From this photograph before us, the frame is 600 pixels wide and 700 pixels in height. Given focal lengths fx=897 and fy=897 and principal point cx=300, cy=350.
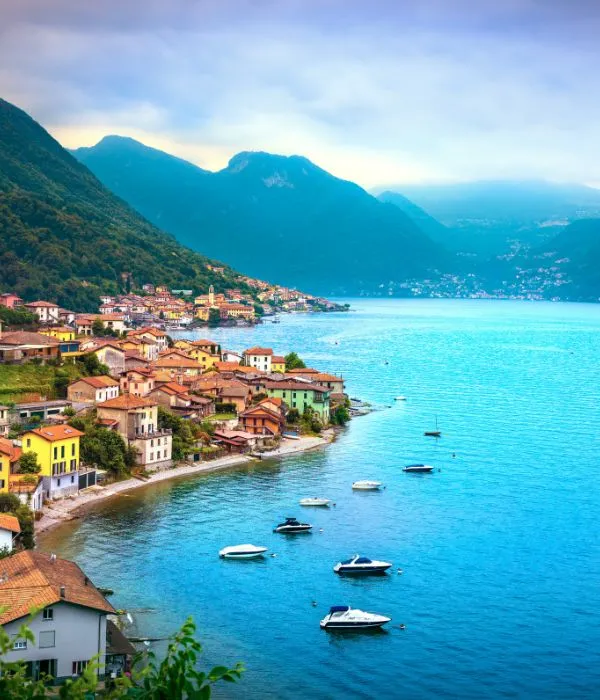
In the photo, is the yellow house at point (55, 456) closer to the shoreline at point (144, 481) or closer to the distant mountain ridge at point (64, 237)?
the shoreline at point (144, 481)

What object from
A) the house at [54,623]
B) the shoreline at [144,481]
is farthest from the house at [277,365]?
the house at [54,623]

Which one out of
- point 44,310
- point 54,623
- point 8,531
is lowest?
point 8,531

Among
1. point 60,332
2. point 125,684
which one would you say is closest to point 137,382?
point 60,332

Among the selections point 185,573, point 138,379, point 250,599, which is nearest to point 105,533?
point 185,573

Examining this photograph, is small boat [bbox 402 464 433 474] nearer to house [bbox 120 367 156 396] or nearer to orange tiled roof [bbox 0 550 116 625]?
house [bbox 120 367 156 396]

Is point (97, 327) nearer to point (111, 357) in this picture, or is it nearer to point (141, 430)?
point (111, 357)
